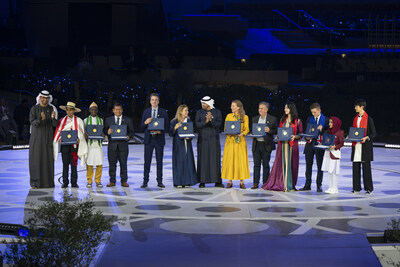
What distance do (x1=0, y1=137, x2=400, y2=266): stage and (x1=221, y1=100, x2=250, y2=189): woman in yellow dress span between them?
1.04ft

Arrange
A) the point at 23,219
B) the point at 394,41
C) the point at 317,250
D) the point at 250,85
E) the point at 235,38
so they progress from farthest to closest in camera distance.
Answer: the point at 235,38 → the point at 394,41 → the point at 250,85 → the point at 23,219 → the point at 317,250

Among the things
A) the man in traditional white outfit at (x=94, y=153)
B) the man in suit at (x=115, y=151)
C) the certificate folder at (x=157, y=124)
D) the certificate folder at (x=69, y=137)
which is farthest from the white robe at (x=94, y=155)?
the certificate folder at (x=157, y=124)

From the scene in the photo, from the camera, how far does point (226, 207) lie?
40.1 ft

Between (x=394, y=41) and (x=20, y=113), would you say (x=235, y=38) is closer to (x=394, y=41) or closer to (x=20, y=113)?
(x=394, y=41)

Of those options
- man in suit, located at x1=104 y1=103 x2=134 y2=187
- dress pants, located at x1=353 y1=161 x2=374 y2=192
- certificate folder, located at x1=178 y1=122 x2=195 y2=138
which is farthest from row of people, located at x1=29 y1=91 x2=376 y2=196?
dress pants, located at x1=353 y1=161 x2=374 y2=192

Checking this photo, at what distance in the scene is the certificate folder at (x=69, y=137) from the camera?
14.3m

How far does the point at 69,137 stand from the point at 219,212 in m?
3.99

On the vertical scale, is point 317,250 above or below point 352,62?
below

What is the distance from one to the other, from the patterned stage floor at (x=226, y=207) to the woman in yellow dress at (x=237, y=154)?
0.34 metres

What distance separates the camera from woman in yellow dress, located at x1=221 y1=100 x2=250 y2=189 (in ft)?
47.3

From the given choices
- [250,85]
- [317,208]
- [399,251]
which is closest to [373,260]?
[399,251]

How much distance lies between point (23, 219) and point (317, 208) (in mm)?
4682

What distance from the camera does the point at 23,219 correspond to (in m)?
10.9

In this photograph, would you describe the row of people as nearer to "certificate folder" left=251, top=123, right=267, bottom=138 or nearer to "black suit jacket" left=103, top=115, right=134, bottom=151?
"black suit jacket" left=103, top=115, right=134, bottom=151
